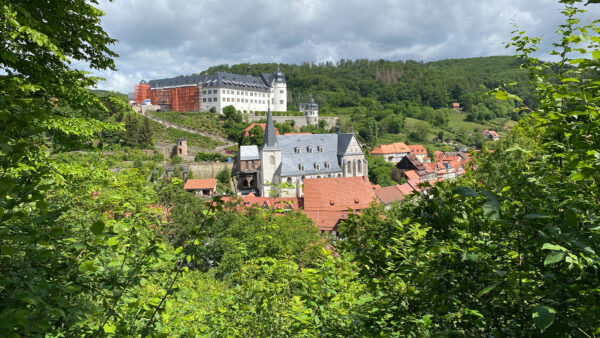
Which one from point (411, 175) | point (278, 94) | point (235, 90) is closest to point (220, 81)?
point (235, 90)

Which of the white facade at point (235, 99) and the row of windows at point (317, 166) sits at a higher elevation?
the white facade at point (235, 99)

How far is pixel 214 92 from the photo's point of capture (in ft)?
287

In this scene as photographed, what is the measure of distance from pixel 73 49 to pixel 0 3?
312 cm

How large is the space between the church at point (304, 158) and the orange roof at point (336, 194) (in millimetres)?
7939

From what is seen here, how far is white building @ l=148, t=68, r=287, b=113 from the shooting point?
288 feet

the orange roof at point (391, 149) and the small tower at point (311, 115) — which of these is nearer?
the orange roof at point (391, 149)

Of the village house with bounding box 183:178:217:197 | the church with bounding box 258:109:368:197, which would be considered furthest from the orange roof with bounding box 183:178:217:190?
the church with bounding box 258:109:368:197

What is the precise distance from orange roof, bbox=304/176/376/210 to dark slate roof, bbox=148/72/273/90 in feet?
182

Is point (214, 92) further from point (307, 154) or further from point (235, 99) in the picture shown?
point (307, 154)

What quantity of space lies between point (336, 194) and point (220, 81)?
5805 centimetres

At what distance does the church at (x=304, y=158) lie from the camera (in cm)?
5147

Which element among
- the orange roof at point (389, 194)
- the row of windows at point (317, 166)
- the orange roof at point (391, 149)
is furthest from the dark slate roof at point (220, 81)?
the orange roof at point (389, 194)

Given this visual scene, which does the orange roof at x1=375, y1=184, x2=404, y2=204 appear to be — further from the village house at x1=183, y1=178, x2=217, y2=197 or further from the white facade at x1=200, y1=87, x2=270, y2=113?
the white facade at x1=200, y1=87, x2=270, y2=113

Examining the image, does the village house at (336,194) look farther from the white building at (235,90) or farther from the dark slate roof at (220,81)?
the dark slate roof at (220,81)
